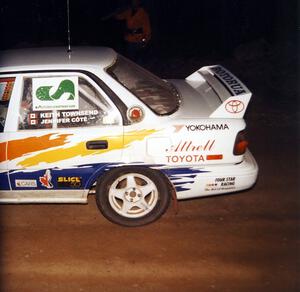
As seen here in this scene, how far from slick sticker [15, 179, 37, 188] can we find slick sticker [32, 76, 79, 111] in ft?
2.41

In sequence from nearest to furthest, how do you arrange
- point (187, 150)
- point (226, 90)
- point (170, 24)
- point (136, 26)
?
point (187, 150) < point (226, 90) < point (136, 26) < point (170, 24)

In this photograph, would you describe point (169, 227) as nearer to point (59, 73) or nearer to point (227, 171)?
point (227, 171)

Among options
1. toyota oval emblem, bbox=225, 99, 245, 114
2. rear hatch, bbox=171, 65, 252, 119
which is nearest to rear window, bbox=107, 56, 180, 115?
rear hatch, bbox=171, 65, 252, 119

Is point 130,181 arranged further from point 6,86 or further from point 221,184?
point 6,86

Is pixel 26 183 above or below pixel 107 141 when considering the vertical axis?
below

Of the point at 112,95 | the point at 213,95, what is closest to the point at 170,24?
the point at 213,95

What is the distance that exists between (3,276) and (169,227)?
5.65 feet

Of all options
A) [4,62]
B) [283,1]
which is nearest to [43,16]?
[283,1]

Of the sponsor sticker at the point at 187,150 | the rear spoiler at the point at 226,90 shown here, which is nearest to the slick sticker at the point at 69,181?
the sponsor sticker at the point at 187,150

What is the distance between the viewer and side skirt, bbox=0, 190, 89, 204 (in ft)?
17.4

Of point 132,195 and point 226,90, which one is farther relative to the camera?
point 226,90

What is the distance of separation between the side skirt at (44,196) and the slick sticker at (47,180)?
7 centimetres

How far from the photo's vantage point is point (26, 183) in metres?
5.26

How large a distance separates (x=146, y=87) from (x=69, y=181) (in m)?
1.27
